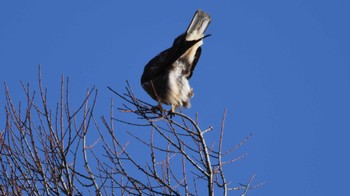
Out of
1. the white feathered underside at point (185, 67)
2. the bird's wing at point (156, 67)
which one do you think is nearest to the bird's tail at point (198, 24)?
the white feathered underside at point (185, 67)

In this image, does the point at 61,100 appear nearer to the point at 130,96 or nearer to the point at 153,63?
the point at 130,96

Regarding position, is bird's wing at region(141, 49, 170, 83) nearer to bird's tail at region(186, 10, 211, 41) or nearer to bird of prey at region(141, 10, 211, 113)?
bird of prey at region(141, 10, 211, 113)

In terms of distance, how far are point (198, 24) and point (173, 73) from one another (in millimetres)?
787

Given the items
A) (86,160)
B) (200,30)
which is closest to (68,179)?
(86,160)

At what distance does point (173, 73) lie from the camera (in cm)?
766

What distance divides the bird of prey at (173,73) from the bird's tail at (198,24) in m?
0.08

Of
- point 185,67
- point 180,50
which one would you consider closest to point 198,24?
point 180,50

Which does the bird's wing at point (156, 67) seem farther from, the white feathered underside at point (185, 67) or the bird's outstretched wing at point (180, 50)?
the white feathered underside at point (185, 67)

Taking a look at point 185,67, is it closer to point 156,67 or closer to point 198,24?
point 156,67

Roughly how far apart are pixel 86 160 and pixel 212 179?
1.20m

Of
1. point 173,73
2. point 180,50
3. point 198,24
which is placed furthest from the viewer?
point 173,73

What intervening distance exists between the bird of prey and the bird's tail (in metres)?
0.08

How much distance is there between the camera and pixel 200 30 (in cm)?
717

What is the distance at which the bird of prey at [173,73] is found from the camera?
24.4 ft
